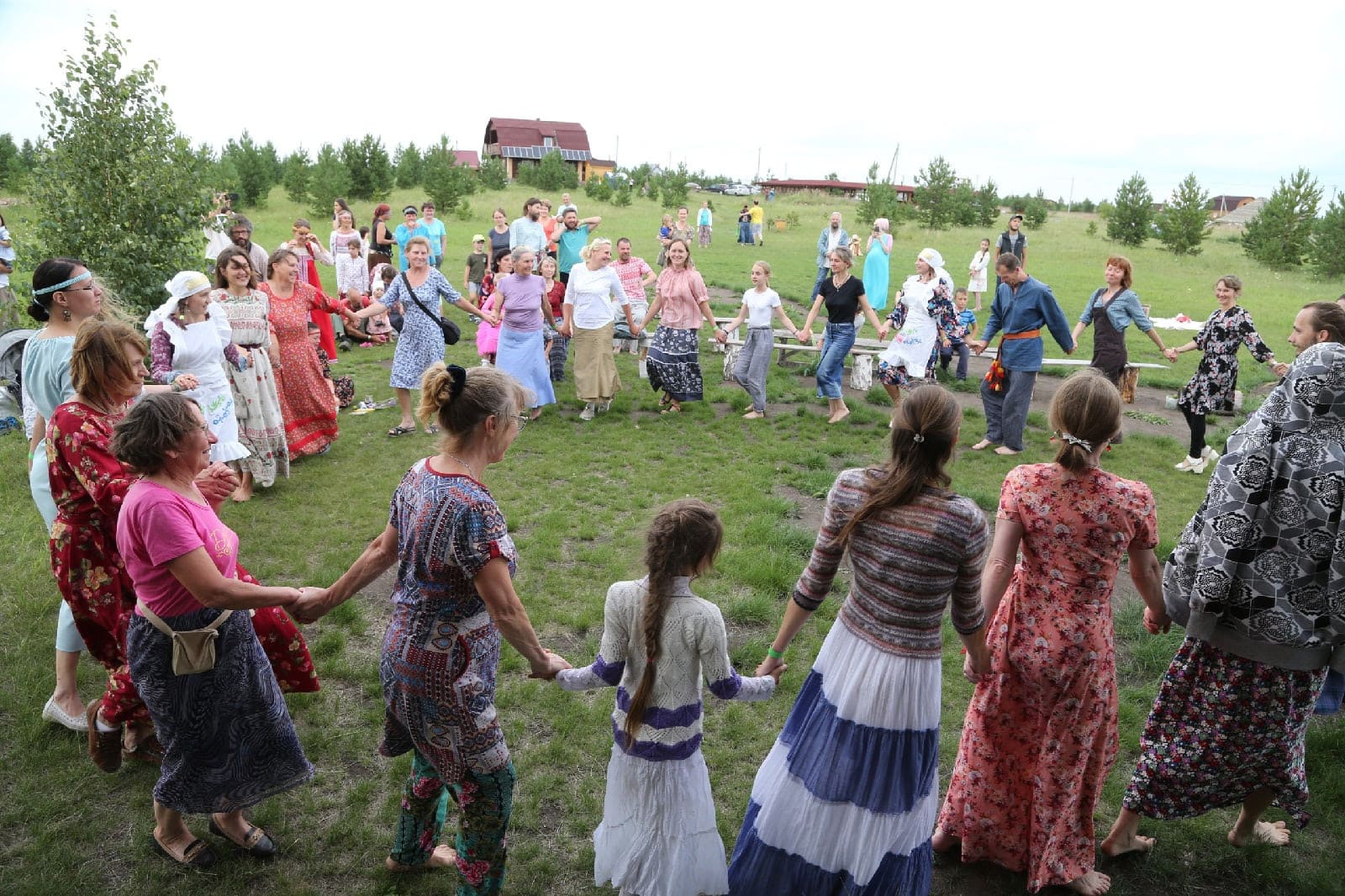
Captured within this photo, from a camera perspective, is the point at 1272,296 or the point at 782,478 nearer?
the point at 782,478

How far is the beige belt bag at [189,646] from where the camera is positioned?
9.53 feet

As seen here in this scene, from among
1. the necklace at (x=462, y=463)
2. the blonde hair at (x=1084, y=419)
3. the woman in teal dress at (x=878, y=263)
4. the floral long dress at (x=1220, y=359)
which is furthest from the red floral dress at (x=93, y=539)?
the woman in teal dress at (x=878, y=263)

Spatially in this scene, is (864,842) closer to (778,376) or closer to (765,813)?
(765,813)

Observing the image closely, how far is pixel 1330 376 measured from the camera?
9.98 ft

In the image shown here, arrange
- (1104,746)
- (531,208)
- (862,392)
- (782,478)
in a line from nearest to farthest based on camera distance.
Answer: (1104,746) < (782,478) < (862,392) < (531,208)

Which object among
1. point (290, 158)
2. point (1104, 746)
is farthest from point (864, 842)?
point (290, 158)

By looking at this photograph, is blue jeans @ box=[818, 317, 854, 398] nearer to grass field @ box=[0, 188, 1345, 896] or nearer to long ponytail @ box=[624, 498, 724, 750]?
grass field @ box=[0, 188, 1345, 896]

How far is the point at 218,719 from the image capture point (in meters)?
3.10

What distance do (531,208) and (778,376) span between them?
543cm

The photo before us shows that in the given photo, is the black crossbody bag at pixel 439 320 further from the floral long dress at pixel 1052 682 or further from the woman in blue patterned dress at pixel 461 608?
the floral long dress at pixel 1052 682

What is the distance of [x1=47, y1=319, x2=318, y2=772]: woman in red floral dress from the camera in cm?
343

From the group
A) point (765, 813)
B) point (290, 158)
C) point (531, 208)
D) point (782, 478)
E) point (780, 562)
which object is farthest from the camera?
point (290, 158)

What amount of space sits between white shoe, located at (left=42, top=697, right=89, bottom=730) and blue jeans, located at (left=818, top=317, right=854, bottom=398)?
7.59 m

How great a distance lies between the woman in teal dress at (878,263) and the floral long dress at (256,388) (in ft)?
31.1
